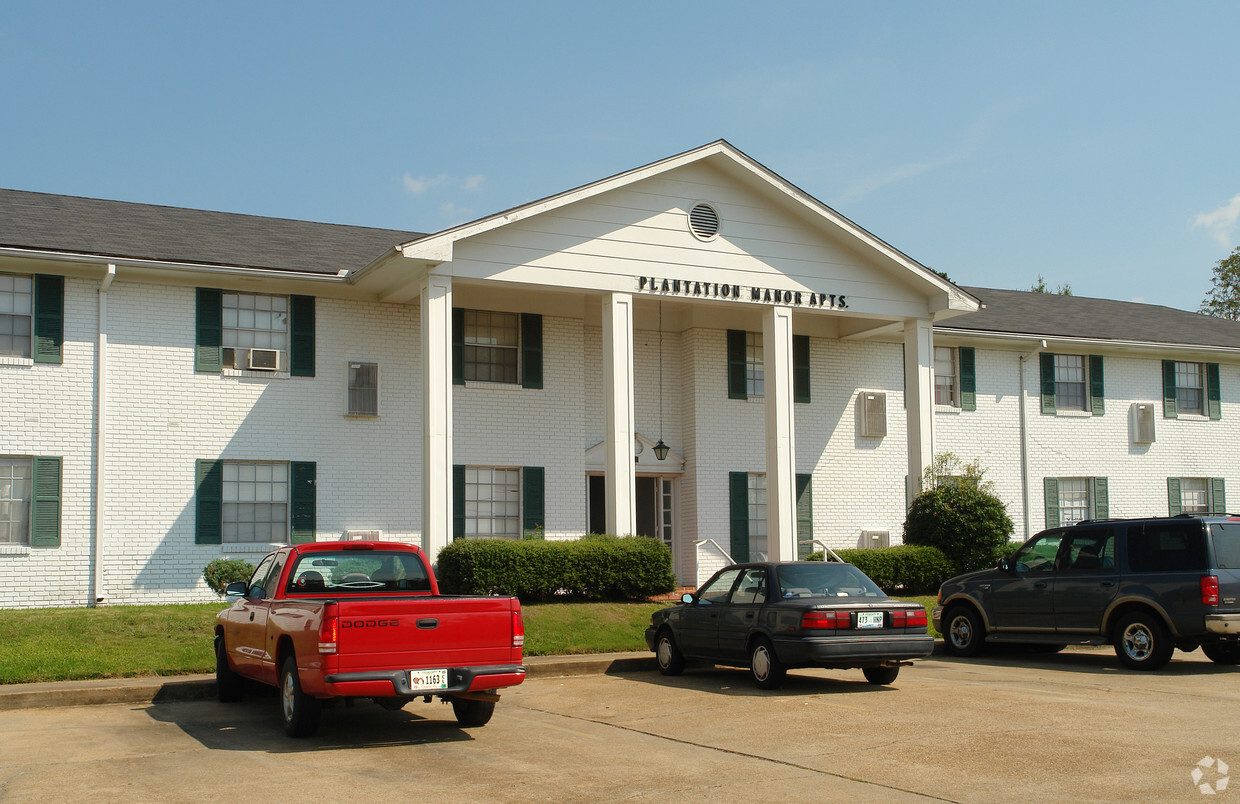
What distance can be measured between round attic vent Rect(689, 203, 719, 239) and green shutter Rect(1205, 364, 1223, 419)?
14641 millimetres

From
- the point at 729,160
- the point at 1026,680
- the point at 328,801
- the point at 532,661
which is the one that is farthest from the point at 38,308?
the point at 1026,680

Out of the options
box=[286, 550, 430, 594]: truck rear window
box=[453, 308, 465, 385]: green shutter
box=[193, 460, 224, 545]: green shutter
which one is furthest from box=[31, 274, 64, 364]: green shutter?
box=[286, 550, 430, 594]: truck rear window

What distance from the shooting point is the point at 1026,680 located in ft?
39.0

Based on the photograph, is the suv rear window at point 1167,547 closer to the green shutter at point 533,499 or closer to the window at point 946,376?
the green shutter at point 533,499

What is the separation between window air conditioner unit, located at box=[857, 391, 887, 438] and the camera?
77.7ft

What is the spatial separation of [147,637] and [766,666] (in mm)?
7900

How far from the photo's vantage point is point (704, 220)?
19812 millimetres

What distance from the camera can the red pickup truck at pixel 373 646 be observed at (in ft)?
27.6

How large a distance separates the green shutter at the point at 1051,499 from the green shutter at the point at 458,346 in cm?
1338

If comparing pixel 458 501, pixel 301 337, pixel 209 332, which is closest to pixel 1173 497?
pixel 458 501

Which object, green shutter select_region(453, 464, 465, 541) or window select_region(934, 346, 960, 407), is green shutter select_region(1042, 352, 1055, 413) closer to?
window select_region(934, 346, 960, 407)

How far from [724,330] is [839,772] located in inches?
623

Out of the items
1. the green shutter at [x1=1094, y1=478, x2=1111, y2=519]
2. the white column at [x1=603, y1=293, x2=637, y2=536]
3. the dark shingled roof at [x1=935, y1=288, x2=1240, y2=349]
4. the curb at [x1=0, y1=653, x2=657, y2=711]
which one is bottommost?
the curb at [x1=0, y1=653, x2=657, y2=711]

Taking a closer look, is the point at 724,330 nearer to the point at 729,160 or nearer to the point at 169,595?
the point at 729,160
